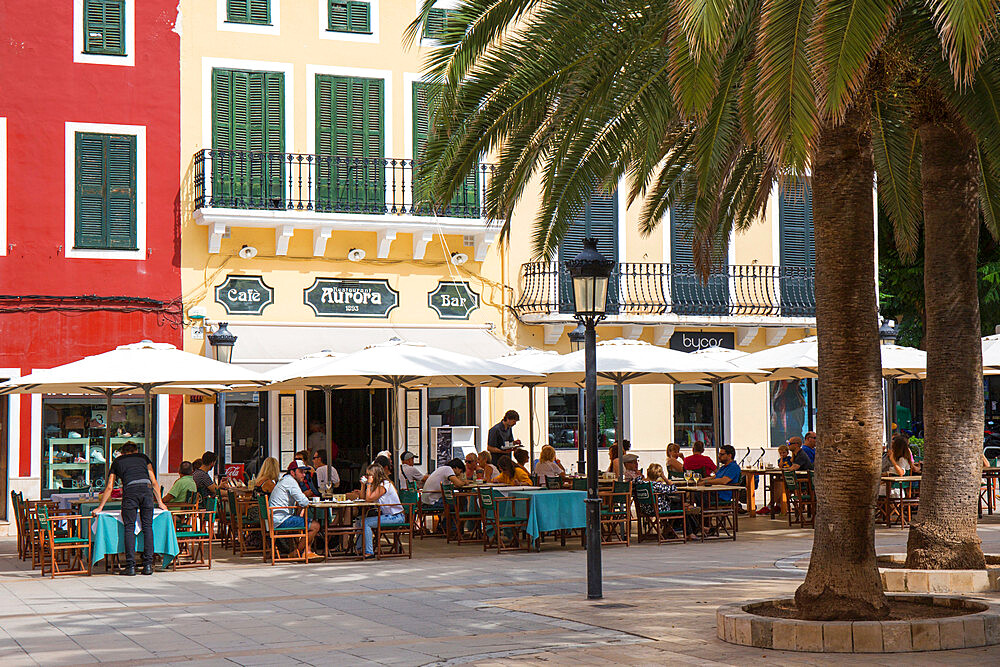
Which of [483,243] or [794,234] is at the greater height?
[794,234]

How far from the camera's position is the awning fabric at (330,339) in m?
22.0

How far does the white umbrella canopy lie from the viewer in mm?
18531

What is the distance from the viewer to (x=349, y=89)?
23.5 meters

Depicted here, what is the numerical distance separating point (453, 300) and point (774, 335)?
23.2 feet

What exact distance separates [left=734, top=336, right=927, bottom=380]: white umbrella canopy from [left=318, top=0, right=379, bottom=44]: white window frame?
9.52 metres

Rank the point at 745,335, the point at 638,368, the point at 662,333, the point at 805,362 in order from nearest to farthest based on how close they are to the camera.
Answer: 1. the point at 638,368
2. the point at 805,362
3. the point at 662,333
4. the point at 745,335

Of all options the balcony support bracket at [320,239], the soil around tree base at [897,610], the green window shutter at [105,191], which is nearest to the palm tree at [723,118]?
the soil around tree base at [897,610]

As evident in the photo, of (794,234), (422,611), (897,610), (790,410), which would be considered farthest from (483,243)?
(897,610)

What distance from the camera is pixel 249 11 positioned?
22906mm

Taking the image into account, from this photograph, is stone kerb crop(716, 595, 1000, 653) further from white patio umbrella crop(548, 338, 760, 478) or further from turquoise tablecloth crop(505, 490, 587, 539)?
white patio umbrella crop(548, 338, 760, 478)

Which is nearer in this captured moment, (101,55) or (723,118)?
(723,118)

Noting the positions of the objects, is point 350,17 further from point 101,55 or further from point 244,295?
point 244,295

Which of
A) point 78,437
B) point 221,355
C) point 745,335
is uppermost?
point 745,335

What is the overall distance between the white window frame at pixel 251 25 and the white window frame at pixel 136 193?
2.39m
